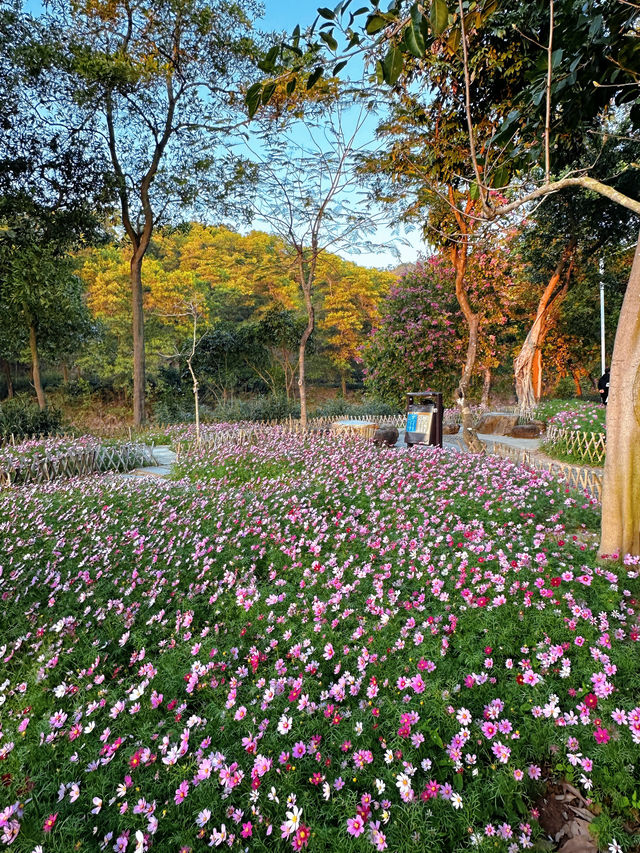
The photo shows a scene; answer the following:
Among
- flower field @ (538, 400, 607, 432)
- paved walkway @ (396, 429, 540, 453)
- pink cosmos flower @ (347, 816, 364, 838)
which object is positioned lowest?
paved walkway @ (396, 429, 540, 453)

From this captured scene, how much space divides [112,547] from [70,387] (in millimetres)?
23660

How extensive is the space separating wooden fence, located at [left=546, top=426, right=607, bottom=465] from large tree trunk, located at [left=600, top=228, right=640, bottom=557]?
5.84 meters

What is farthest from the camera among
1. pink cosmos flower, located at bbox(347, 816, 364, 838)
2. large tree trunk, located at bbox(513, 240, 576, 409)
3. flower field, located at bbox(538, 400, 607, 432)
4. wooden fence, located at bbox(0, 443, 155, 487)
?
large tree trunk, located at bbox(513, 240, 576, 409)

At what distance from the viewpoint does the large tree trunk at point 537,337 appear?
48.3 feet

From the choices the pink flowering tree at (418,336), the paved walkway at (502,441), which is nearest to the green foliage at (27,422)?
the paved walkway at (502,441)

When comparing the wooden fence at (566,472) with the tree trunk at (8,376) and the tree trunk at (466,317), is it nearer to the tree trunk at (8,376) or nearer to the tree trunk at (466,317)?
the tree trunk at (466,317)

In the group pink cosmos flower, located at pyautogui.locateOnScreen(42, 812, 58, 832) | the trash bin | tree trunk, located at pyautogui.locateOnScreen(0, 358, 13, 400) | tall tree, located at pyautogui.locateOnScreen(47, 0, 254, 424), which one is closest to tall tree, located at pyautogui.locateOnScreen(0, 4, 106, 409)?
tall tree, located at pyautogui.locateOnScreen(47, 0, 254, 424)

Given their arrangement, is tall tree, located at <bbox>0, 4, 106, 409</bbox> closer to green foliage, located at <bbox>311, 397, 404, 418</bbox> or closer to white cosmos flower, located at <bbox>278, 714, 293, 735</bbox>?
green foliage, located at <bbox>311, 397, 404, 418</bbox>

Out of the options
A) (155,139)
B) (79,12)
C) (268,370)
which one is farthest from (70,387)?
(79,12)

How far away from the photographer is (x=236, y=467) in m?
6.91

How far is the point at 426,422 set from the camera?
8156mm

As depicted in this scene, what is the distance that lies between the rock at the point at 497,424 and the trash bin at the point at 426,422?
20.1 feet

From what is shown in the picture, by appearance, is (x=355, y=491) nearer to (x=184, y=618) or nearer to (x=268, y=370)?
(x=184, y=618)

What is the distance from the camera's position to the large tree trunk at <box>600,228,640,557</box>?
2648mm
